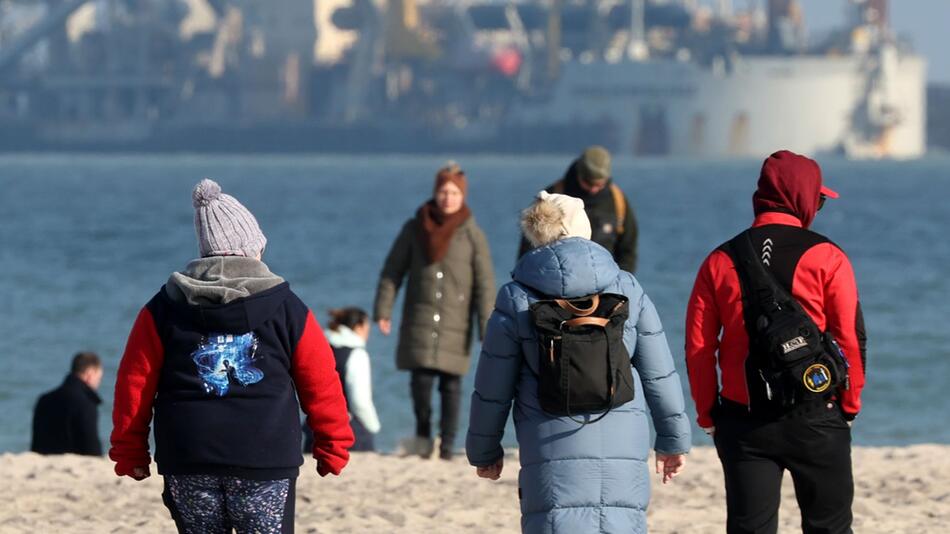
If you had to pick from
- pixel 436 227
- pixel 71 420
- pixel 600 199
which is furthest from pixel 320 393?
pixel 71 420

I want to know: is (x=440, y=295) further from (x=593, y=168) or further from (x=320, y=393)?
(x=320, y=393)

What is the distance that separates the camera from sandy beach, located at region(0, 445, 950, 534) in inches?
263

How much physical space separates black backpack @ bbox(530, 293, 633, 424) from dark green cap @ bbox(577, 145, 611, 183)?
3.41m

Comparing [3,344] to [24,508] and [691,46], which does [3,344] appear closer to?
[24,508]

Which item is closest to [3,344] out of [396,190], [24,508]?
[24,508]

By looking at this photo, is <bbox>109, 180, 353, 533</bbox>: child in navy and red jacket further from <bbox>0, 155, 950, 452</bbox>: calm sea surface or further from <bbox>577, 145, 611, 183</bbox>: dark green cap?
<bbox>0, 155, 950, 452</bbox>: calm sea surface

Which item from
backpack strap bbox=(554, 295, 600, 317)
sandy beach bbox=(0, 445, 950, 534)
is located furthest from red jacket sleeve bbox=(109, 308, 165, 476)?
sandy beach bbox=(0, 445, 950, 534)

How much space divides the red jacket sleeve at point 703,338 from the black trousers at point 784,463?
0.06 metres

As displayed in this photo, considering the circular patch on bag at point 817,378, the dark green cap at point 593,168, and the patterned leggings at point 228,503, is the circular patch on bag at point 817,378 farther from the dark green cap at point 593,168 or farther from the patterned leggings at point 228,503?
the dark green cap at point 593,168

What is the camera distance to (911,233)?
4850 cm

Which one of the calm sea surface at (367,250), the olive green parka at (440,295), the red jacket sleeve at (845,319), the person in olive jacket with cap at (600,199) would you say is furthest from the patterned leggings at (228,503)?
the calm sea surface at (367,250)

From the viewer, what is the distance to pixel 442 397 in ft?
27.1

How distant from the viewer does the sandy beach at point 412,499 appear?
669cm

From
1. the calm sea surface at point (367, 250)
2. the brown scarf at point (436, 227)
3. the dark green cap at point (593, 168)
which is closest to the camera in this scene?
the dark green cap at point (593, 168)
